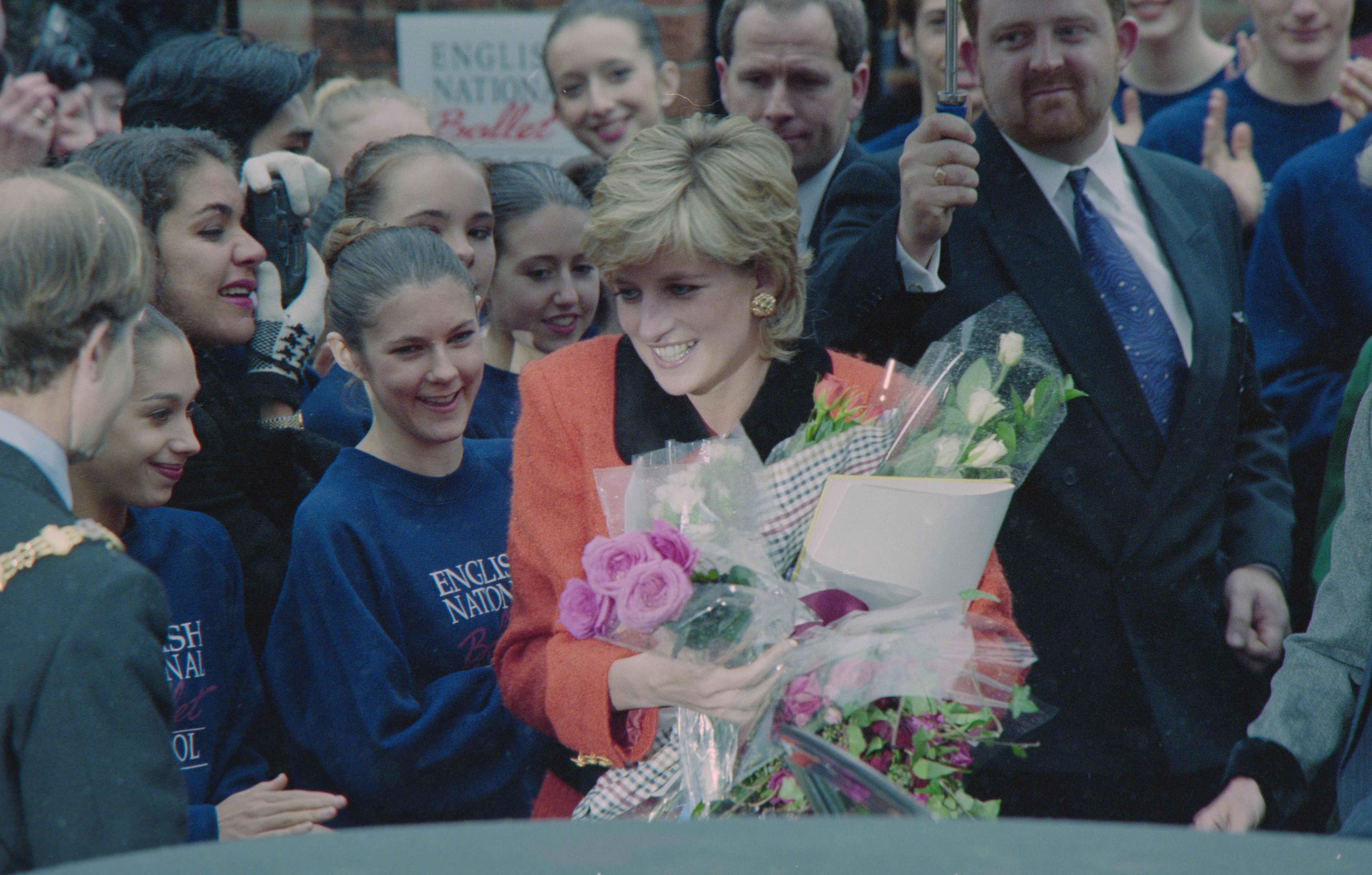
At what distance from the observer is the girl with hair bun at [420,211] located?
10.8ft

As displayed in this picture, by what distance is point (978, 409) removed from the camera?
79.9 inches

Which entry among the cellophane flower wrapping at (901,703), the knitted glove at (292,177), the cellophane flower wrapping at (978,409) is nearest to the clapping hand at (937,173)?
the cellophane flower wrapping at (978,409)

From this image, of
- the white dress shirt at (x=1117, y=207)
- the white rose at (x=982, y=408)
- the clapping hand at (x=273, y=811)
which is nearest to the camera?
the white rose at (x=982, y=408)

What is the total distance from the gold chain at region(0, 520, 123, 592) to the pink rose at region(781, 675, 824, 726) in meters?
0.85

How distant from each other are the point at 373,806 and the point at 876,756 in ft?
3.62

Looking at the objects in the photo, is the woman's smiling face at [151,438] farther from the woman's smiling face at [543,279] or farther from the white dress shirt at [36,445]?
the woman's smiling face at [543,279]

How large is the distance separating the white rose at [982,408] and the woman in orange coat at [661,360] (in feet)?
1.00

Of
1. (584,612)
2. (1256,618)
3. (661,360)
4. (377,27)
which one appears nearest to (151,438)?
(661,360)

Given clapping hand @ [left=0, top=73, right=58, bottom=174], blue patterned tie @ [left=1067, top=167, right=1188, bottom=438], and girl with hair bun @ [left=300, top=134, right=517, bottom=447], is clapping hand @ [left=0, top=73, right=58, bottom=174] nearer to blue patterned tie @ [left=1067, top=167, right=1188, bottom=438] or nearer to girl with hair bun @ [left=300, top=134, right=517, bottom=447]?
girl with hair bun @ [left=300, top=134, right=517, bottom=447]

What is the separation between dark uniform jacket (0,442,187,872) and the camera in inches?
58.8

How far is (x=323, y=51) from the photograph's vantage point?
594 cm

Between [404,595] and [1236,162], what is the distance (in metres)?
2.79

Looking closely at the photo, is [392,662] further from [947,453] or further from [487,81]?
[487,81]

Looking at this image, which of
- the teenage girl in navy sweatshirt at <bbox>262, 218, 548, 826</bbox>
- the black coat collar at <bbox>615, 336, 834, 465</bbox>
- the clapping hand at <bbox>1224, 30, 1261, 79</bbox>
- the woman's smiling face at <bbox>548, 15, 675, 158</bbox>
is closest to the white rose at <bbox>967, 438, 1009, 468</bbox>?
the black coat collar at <bbox>615, 336, 834, 465</bbox>
